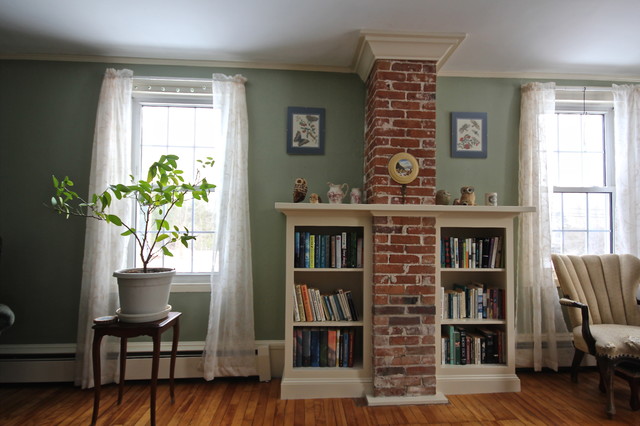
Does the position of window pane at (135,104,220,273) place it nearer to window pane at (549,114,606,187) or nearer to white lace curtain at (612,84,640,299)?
window pane at (549,114,606,187)

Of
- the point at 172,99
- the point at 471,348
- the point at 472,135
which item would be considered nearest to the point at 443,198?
the point at 472,135

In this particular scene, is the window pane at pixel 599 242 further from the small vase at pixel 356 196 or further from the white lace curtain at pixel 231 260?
the white lace curtain at pixel 231 260

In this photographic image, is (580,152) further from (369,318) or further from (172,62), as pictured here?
(172,62)

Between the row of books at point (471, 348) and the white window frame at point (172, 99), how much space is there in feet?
6.52

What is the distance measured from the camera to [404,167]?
2482 millimetres

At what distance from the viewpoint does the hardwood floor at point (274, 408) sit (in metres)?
2.16

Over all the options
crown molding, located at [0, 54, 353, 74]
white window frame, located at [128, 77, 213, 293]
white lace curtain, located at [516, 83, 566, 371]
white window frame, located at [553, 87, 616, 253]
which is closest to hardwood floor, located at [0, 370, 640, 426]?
white lace curtain, located at [516, 83, 566, 371]

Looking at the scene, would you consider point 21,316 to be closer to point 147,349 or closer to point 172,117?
point 147,349

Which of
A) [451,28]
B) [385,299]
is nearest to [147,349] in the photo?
[385,299]

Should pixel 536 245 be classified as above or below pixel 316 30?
below

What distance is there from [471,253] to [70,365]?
3.30m

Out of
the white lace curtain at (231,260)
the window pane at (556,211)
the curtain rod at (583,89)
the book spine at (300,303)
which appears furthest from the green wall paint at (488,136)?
the white lace curtain at (231,260)

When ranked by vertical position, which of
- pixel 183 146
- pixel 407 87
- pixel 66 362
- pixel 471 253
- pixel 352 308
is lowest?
pixel 66 362

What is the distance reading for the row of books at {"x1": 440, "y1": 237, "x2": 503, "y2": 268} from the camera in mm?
2633
